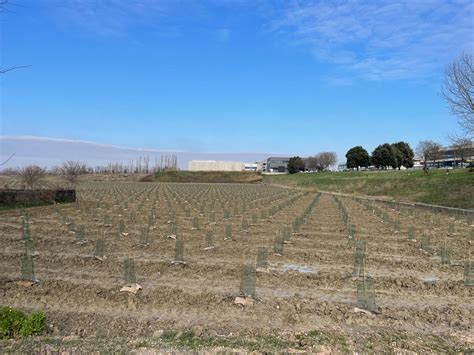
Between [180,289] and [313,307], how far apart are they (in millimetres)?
2127

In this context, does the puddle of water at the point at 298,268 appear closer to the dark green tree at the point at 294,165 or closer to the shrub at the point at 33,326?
the shrub at the point at 33,326

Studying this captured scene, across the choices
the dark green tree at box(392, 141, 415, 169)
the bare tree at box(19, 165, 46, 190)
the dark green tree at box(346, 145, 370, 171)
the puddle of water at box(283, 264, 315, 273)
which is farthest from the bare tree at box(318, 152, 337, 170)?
the puddle of water at box(283, 264, 315, 273)

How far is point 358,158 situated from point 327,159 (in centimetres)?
2428

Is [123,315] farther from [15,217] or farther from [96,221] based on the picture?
[15,217]

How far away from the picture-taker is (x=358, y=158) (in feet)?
318

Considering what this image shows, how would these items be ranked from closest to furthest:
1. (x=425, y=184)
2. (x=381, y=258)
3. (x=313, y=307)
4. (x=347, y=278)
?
(x=313, y=307)
(x=347, y=278)
(x=381, y=258)
(x=425, y=184)

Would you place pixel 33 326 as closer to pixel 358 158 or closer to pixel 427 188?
pixel 427 188

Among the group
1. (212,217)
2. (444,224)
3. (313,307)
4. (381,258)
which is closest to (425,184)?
(444,224)

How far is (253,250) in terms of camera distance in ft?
33.8

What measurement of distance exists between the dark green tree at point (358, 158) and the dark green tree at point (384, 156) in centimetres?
619

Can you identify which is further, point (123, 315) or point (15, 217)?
point (15, 217)

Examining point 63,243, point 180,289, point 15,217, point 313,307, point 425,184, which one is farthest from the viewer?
point 425,184

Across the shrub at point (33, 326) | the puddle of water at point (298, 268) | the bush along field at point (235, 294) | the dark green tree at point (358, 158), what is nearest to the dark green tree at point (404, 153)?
the dark green tree at point (358, 158)

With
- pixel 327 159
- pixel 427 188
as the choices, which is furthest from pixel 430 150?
pixel 327 159
